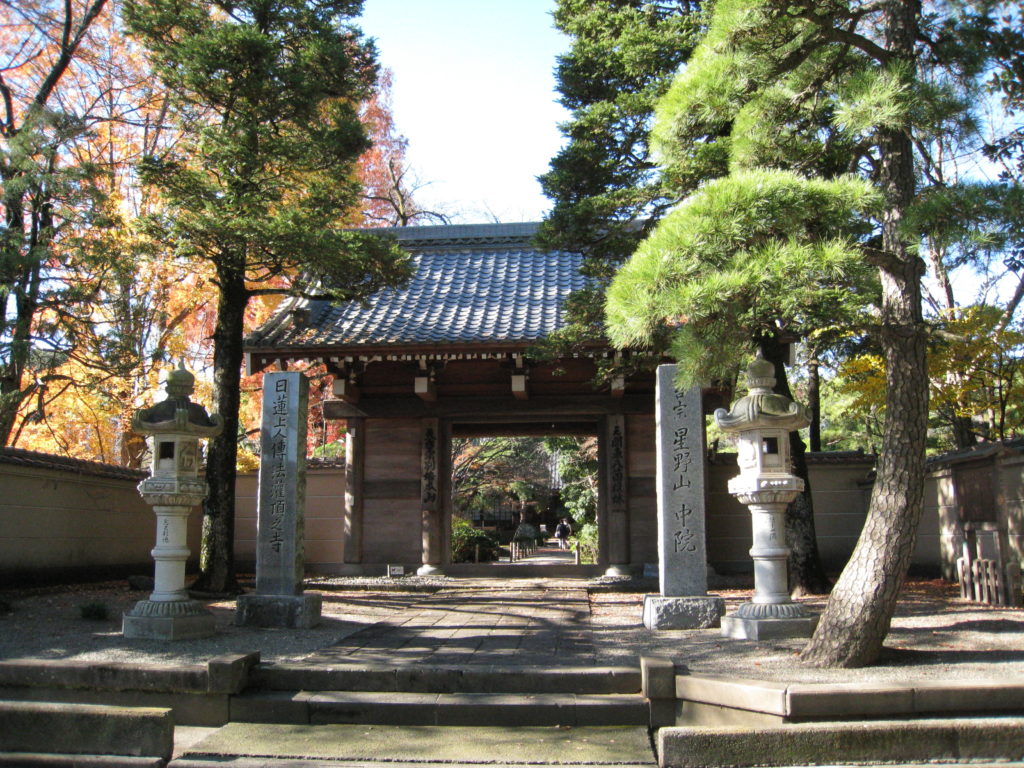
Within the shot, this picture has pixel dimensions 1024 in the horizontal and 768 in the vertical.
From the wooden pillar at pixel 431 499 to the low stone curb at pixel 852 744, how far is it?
849cm

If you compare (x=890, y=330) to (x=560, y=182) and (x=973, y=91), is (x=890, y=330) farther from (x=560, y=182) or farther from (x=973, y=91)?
(x=560, y=182)

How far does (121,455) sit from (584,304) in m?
12.1

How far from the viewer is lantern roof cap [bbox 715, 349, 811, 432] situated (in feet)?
23.6

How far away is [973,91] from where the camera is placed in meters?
5.20

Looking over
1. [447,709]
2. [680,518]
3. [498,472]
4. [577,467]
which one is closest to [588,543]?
[577,467]

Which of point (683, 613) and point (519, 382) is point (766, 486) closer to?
point (683, 613)

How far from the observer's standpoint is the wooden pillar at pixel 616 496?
41.0ft

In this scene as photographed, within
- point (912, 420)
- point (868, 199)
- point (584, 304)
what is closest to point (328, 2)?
point (584, 304)

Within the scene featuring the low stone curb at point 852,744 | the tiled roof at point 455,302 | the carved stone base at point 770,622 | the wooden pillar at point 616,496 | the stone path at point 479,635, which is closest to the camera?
the low stone curb at point 852,744

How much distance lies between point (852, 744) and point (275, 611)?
215 inches

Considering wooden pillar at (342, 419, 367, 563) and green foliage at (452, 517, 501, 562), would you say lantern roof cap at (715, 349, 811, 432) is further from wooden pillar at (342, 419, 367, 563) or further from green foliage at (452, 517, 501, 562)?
green foliage at (452, 517, 501, 562)

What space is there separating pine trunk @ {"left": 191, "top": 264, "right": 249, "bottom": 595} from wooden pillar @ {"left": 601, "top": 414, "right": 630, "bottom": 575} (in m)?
5.57

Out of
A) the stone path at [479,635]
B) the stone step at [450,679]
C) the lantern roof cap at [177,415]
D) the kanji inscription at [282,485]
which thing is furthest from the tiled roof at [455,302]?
the stone step at [450,679]

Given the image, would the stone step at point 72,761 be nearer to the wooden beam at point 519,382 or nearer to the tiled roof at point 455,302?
the tiled roof at point 455,302
